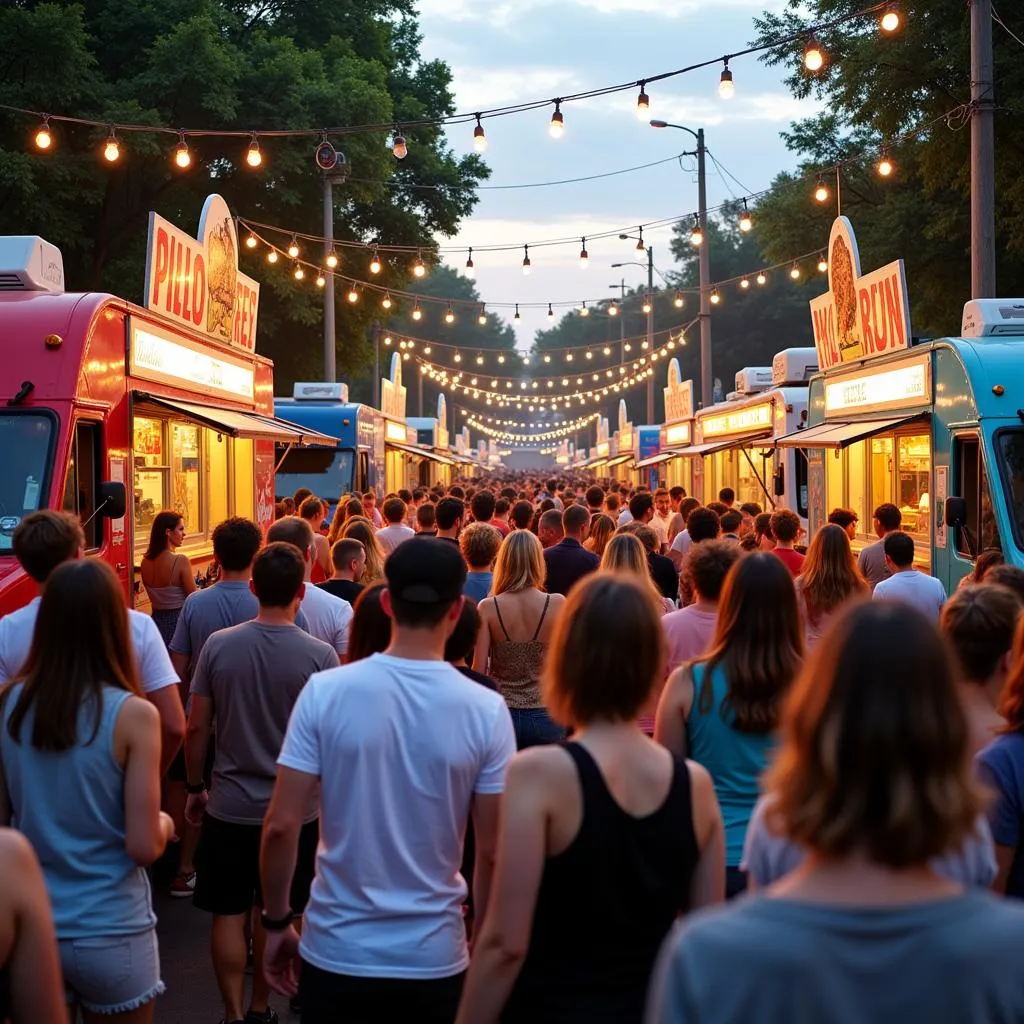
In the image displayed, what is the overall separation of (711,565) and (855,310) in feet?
33.1

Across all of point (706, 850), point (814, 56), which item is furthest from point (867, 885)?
point (814, 56)

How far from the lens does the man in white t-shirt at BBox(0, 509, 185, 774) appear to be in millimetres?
4484

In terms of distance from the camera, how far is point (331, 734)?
132 inches

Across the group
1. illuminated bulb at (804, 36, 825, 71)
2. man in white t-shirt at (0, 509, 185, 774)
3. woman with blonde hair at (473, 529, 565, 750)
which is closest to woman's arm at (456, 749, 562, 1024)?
man in white t-shirt at (0, 509, 185, 774)

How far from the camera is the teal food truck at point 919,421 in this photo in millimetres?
9922

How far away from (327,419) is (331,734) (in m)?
18.9

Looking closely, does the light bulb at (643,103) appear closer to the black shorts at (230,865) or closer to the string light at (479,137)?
the string light at (479,137)

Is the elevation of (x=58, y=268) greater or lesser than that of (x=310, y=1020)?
greater

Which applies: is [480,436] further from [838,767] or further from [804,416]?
[838,767]

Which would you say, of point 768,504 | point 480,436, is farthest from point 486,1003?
point 480,436

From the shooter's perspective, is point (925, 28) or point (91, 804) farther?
point (925, 28)

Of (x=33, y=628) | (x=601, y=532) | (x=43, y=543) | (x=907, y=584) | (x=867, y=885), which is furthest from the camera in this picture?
(x=601, y=532)

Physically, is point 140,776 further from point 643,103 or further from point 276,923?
point 643,103

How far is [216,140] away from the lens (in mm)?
29484
